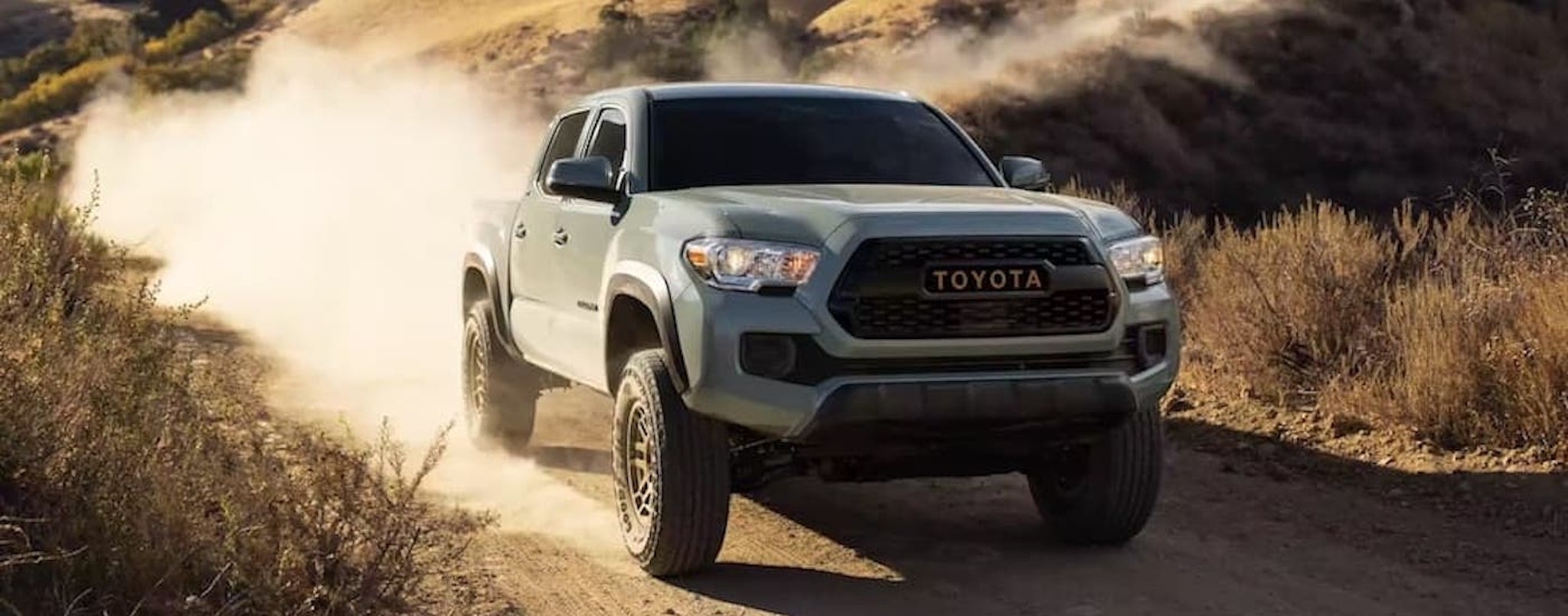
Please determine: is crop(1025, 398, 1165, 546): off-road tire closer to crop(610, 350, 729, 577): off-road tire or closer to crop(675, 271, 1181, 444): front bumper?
crop(675, 271, 1181, 444): front bumper

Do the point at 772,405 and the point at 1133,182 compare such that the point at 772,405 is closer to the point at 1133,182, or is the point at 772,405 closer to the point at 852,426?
the point at 852,426

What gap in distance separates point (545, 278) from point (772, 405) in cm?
245

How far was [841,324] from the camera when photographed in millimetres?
5984

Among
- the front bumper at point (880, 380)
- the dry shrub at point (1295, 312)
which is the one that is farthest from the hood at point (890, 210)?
the dry shrub at point (1295, 312)

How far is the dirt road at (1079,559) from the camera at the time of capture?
6.41 metres

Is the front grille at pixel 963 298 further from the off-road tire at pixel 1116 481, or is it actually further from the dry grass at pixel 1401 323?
the dry grass at pixel 1401 323

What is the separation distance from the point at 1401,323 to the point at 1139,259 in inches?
142

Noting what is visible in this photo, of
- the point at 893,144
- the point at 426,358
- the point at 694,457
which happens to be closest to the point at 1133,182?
the point at 426,358

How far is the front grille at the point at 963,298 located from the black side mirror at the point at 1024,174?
56.4 inches

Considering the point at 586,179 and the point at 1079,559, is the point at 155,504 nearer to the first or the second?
the point at 586,179

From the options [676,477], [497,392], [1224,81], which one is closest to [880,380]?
[676,477]

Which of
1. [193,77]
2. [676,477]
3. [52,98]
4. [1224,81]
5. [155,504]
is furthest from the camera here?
[52,98]

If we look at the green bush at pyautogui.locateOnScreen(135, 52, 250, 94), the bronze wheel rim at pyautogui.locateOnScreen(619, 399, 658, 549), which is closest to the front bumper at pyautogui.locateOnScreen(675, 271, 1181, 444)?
the bronze wheel rim at pyautogui.locateOnScreen(619, 399, 658, 549)

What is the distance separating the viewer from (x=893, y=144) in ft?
25.6
